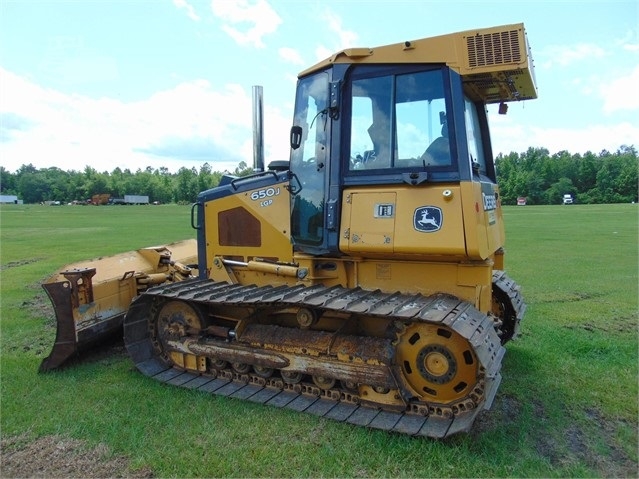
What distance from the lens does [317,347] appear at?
5066mm

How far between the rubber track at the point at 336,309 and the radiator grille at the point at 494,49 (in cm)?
227

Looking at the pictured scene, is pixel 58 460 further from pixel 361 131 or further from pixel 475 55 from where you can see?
pixel 475 55

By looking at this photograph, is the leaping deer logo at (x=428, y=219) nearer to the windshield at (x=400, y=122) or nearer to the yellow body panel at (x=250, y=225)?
the windshield at (x=400, y=122)

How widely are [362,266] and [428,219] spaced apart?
0.98 m

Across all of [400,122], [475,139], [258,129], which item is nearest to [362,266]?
[400,122]

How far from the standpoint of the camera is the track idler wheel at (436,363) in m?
4.49

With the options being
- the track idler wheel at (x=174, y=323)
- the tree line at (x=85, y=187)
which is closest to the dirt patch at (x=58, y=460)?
the track idler wheel at (x=174, y=323)

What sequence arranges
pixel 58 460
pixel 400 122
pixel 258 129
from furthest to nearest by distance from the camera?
pixel 258 129 < pixel 400 122 < pixel 58 460

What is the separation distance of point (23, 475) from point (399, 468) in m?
3.01

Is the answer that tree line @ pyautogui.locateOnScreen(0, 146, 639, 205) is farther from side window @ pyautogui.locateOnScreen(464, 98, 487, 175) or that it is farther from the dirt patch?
the dirt patch

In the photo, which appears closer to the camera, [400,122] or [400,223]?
[400,223]

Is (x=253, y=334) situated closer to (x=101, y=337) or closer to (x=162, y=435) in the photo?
(x=162, y=435)

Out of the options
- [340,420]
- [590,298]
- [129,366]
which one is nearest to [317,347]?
[340,420]

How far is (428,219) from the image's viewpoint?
462cm
